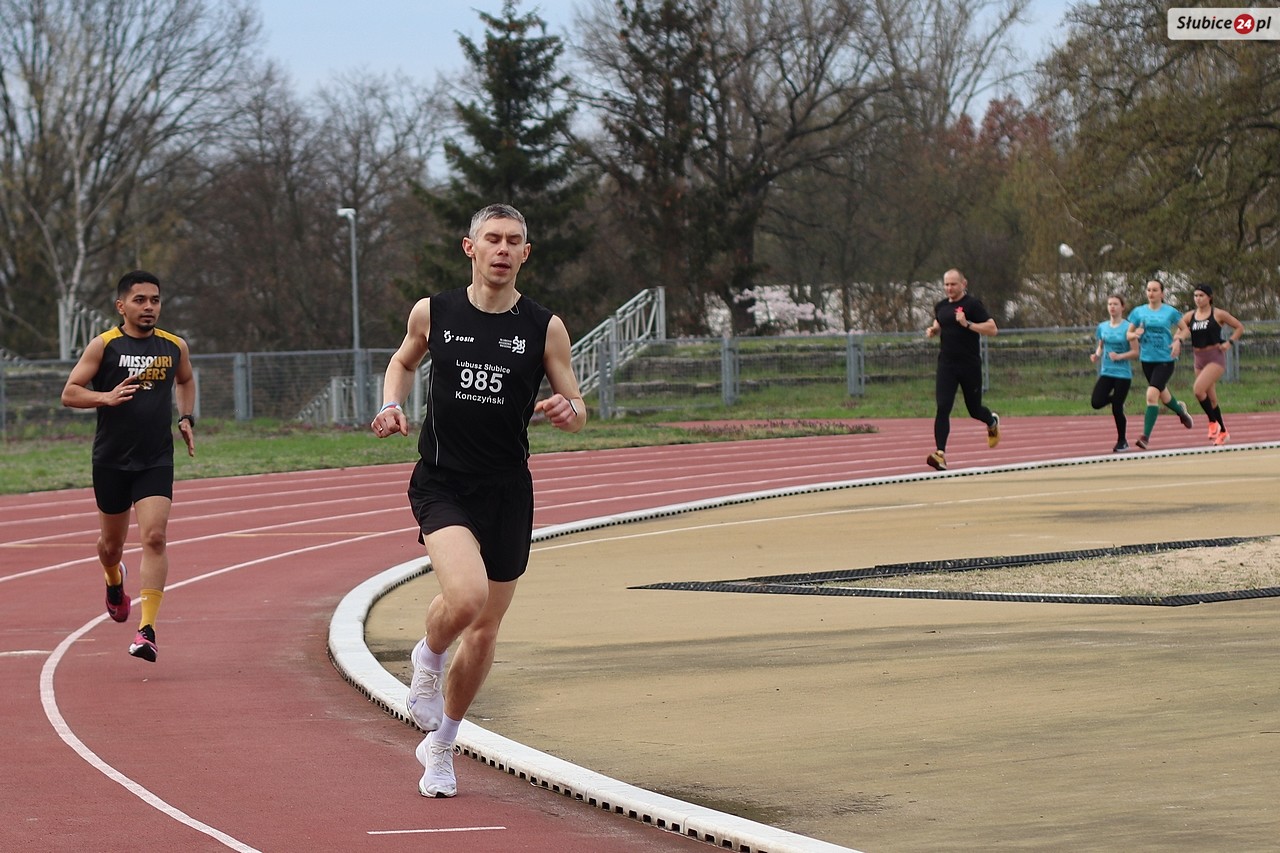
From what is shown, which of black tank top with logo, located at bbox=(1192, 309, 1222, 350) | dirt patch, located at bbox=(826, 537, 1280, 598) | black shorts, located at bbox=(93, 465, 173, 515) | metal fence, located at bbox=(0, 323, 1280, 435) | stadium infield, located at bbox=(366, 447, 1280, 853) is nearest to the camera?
stadium infield, located at bbox=(366, 447, 1280, 853)

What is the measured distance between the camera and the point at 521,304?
6.30 m

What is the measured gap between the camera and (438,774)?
5.86 meters

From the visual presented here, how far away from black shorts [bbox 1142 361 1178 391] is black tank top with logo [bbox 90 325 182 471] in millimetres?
14440

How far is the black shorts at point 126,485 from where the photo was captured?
936cm

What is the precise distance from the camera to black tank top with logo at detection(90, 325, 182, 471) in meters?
9.37

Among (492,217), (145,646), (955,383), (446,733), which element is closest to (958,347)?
(955,383)

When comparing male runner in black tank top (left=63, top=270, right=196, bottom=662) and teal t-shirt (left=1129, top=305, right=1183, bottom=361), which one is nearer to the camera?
male runner in black tank top (left=63, top=270, right=196, bottom=662)

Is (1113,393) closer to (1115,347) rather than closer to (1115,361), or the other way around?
(1115,361)

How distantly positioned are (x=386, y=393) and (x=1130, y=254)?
35.8 m

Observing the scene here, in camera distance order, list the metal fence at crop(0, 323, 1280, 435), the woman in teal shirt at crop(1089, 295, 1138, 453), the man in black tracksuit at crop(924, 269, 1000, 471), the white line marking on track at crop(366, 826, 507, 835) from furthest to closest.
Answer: the metal fence at crop(0, 323, 1280, 435)
the woman in teal shirt at crop(1089, 295, 1138, 453)
the man in black tracksuit at crop(924, 269, 1000, 471)
the white line marking on track at crop(366, 826, 507, 835)

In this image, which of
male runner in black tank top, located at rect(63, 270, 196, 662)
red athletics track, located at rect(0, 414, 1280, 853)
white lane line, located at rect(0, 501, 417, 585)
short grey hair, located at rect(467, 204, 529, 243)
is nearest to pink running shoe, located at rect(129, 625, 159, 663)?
red athletics track, located at rect(0, 414, 1280, 853)

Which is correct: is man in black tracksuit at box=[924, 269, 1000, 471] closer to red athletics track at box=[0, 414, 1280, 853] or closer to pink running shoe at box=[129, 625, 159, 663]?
red athletics track at box=[0, 414, 1280, 853]

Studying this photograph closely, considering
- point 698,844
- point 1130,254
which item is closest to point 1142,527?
point 698,844

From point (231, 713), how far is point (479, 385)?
2.30m
